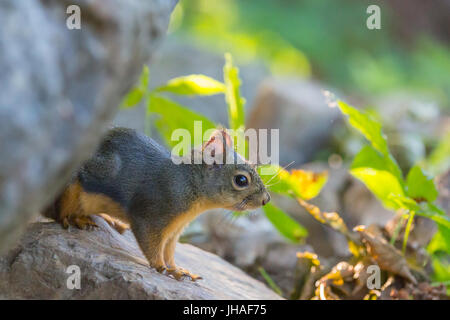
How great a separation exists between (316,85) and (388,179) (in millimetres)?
5791

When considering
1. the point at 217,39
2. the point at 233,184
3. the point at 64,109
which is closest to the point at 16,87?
the point at 64,109

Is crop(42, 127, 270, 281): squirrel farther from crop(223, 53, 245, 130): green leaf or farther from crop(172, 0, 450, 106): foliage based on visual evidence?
crop(172, 0, 450, 106): foliage

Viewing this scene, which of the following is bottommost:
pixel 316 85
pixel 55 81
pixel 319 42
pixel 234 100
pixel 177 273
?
pixel 177 273

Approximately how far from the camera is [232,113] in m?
3.71

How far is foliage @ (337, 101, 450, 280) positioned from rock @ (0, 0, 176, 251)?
5.95 feet

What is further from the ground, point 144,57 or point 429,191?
point 144,57

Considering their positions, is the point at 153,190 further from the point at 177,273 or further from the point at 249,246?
the point at 249,246

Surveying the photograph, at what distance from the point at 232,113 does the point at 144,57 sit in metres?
2.03

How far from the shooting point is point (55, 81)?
4.73ft

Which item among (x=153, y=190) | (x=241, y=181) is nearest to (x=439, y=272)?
(x=241, y=181)

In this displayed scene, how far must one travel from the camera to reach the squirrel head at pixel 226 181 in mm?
2811

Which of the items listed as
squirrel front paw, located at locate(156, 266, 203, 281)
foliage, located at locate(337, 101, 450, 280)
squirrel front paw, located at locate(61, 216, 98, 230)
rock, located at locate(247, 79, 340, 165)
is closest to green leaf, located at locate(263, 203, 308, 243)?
foliage, located at locate(337, 101, 450, 280)

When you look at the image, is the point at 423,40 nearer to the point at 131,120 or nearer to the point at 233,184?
the point at 131,120
